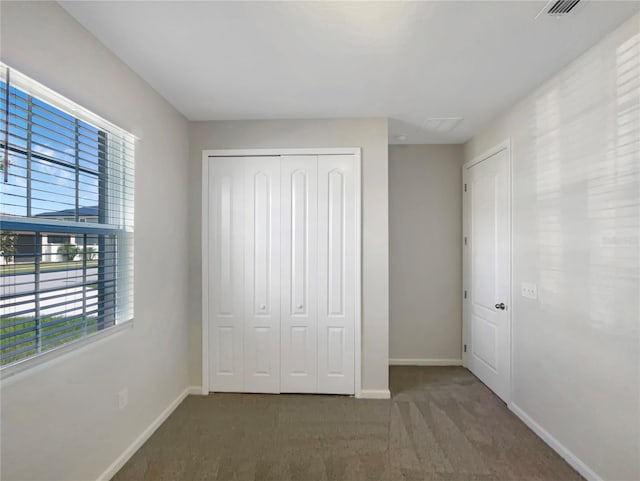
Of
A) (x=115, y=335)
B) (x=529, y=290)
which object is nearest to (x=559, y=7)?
(x=529, y=290)

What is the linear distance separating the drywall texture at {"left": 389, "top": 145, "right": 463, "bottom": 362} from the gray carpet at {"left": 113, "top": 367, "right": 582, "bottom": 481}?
879 mm

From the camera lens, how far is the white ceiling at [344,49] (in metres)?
1.65

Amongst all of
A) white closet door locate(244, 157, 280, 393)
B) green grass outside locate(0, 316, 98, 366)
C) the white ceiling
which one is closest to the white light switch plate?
the white ceiling

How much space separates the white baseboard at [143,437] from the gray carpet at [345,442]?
4cm

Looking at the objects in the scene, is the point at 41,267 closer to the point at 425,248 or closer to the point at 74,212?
the point at 74,212

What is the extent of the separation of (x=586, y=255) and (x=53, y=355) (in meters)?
3.01

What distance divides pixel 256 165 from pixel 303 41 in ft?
4.61

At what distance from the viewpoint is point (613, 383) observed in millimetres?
1823

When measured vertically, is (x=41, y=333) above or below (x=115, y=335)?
above

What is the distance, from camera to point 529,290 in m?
2.59

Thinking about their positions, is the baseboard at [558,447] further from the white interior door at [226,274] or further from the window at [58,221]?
the window at [58,221]

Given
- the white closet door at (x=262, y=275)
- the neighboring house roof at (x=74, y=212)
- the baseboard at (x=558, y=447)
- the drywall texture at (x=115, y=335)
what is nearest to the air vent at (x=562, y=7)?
the white closet door at (x=262, y=275)

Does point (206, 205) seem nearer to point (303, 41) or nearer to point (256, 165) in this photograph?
point (256, 165)

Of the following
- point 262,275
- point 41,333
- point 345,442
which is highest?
point 262,275
